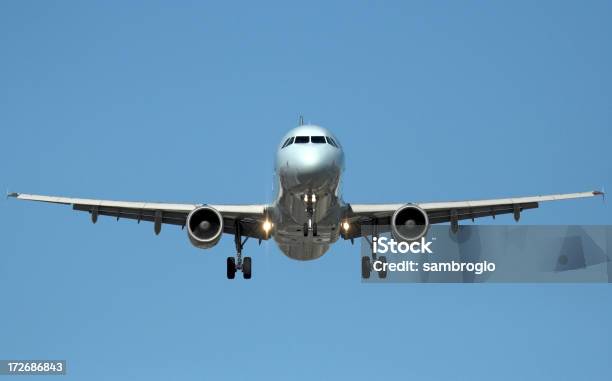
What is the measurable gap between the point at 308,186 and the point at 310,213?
187 centimetres

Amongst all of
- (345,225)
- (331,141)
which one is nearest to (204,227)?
(345,225)

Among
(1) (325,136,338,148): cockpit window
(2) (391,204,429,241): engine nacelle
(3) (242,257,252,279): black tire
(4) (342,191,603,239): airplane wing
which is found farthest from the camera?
(3) (242,257,252,279): black tire

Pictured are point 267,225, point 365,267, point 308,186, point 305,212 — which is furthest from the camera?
point 365,267

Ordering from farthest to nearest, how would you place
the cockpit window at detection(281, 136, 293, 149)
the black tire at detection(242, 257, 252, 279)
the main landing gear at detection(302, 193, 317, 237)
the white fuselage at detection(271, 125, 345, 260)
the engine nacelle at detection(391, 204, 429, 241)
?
the black tire at detection(242, 257, 252, 279) → the engine nacelle at detection(391, 204, 429, 241) → the cockpit window at detection(281, 136, 293, 149) → the main landing gear at detection(302, 193, 317, 237) → the white fuselage at detection(271, 125, 345, 260)

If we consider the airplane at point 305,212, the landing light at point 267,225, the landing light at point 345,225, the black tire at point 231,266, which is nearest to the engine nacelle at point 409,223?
the airplane at point 305,212

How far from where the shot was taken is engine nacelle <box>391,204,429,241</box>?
5197 cm

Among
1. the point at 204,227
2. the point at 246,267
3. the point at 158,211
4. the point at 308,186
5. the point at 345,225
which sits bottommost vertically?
the point at 246,267

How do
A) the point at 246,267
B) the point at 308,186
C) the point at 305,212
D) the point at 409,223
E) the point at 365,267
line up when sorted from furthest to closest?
the point at 365,267 → the point at 246,267 → the point at 409,223 → the point at 305,212 → the point at 308,186

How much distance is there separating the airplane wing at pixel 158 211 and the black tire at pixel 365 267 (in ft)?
14.0

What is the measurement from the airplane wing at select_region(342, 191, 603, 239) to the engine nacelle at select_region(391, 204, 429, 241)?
3.19 ft

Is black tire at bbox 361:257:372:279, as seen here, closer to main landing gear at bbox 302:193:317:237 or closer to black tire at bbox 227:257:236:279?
black tire at bbox 227:257:236:279

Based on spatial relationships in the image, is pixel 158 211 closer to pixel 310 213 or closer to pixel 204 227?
pixel 204 227

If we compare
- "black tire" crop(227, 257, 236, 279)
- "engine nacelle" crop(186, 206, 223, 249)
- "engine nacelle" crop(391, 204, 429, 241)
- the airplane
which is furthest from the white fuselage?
"black tire" crop(227, 257, 236, 279)

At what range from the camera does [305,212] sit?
5056 centimetres
